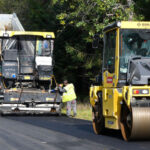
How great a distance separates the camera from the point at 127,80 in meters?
11.0

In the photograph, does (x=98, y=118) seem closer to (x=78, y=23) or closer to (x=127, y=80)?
(x=127, y=80)

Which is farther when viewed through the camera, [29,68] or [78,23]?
[29,68]

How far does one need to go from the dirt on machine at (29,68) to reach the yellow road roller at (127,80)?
8.05 meters

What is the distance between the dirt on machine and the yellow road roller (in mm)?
8052

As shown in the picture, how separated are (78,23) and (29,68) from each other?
8.82ft

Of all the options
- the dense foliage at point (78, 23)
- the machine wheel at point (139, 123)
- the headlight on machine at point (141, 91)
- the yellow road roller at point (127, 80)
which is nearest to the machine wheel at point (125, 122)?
the yellow road roller at point (127, 80)

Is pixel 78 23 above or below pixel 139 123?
above

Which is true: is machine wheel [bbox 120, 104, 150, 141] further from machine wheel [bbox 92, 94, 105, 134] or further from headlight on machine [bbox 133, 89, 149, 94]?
machine wheel [bbox 92, 94, 105, 134]

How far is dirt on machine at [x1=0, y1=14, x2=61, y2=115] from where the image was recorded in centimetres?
1997

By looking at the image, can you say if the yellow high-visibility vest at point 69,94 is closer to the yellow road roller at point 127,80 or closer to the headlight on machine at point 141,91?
the yellow road roller at point 127,80

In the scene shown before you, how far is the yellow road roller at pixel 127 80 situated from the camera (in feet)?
33.9

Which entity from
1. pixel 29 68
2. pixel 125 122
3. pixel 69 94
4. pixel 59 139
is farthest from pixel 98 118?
pixel 29 68

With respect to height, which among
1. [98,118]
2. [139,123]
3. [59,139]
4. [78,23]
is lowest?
[59,139]

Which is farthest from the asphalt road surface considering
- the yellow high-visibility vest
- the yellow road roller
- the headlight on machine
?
the yellow high-visibility vest
